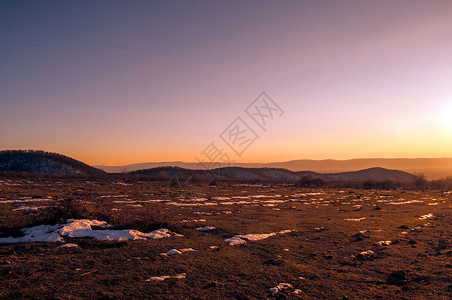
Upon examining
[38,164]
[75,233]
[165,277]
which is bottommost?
[165,277]

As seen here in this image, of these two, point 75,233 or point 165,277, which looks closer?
point 165,277

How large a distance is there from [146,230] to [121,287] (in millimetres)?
5326

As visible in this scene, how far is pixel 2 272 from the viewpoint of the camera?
19.4 feet

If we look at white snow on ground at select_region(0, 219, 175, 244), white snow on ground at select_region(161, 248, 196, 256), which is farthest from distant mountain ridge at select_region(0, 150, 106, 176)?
white snow on ground at select_region(161, 248, 196, 256)

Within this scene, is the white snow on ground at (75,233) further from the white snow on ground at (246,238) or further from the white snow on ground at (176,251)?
the white snow on ground at (246,238)

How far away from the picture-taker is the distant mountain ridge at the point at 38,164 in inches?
3979

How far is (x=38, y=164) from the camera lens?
104062 millimetres

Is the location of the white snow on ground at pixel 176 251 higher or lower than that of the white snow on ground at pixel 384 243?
higher

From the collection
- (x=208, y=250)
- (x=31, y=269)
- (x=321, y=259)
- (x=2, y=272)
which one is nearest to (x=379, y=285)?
(x=321, y=259)

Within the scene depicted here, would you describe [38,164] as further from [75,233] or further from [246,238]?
[246,238]

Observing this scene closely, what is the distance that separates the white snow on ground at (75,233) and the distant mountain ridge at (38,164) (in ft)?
311

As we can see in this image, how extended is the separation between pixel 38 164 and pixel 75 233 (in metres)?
114

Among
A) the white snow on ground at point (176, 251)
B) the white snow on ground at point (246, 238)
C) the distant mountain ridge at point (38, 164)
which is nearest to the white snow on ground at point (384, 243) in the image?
the white snow on ground at point (246, 238)

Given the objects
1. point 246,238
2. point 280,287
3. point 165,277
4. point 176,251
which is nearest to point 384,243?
point 246,238
